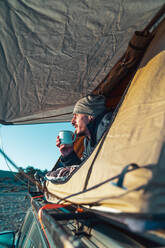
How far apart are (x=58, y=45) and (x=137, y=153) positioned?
1.32 metres

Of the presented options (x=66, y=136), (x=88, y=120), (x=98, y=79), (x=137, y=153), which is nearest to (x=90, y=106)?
(x=88, y=120)

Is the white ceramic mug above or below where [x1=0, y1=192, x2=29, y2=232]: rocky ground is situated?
above

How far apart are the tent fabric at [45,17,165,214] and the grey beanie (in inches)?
30.0

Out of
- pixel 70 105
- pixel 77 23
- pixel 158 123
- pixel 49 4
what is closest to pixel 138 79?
pixel 158 123

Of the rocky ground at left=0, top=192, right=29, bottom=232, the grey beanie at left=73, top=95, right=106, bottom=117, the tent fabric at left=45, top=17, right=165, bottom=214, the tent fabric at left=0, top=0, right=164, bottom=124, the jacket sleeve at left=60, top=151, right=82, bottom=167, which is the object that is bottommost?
the rocky ground at left=0, top=192, right=29, bottom=232

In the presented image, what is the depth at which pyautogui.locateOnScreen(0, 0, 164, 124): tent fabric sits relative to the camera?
134 cm

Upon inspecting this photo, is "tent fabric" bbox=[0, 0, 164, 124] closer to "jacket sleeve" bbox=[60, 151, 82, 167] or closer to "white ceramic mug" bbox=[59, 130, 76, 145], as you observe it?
"white ceramic mug" bbox=[59, 130, 76, 145]

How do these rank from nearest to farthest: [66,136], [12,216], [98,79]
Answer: [66,136], [98,79], [12,216]

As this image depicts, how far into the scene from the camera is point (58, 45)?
1694mm

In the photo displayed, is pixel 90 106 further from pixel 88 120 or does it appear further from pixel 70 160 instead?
pixel 70 160

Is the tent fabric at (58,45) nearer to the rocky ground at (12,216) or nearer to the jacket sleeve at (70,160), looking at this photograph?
the jacket sleeve at (70,160)

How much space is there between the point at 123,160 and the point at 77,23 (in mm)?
1185

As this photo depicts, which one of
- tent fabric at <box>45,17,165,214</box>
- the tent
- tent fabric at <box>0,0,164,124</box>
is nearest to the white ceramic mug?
the tent

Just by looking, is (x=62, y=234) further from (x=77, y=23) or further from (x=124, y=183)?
(x=77, y=23)
